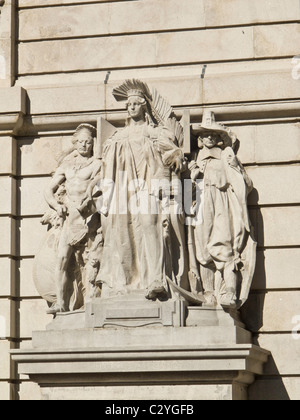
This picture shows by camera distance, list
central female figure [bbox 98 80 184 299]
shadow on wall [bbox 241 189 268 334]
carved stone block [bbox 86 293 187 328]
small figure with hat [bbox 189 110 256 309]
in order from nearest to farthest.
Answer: carved stone block [bbox 86 293 187 328], central female figure [bbox 98 80 184 299], small figure with hat [bbox 189 110 256 309], shadow on wall [bbox 241 189 268 334]

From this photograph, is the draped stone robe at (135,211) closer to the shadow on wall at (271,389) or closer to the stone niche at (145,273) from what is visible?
the stone niche at (145,273)

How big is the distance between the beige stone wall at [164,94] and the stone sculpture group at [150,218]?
45 cm

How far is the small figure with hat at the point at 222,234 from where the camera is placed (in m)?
16.8

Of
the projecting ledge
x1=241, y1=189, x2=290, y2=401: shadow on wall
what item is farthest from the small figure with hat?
the projecting ledge

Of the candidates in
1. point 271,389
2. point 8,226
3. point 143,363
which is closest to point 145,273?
point 143,363

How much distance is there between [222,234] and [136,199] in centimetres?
133

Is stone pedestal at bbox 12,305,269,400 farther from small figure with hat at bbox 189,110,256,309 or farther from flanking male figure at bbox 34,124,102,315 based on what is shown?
flanking male figure at bbox 34,124,102,315

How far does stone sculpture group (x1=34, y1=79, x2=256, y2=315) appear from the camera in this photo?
54.6 ft

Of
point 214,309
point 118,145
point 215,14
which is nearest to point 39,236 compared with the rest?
point 118,145

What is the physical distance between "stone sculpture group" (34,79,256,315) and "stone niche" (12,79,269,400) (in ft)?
0.07

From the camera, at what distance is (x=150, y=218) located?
16641 millimetres

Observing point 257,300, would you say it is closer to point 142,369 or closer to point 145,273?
point 145,273

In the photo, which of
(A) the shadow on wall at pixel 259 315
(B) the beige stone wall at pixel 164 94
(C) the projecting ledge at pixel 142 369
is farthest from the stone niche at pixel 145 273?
(B) the beige stone wall at pixel 164 94

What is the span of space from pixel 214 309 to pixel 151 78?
3787 mm
